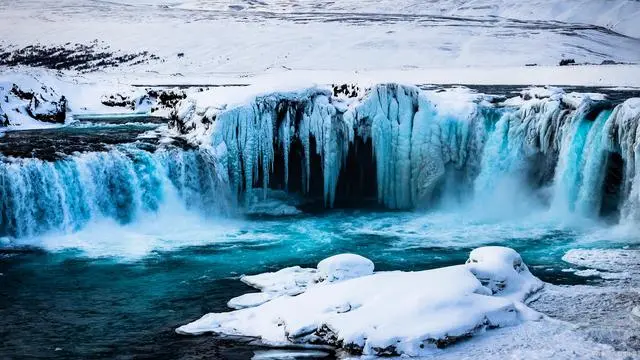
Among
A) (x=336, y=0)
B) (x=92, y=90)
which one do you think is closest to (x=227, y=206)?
(x=92, y=90)

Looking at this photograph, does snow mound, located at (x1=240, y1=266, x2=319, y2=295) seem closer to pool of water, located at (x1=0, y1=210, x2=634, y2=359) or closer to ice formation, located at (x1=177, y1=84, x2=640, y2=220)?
pool of water, located at (x1=0, y1=210, x2=634, y2=359)

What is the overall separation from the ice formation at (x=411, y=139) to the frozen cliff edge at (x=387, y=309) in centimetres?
828

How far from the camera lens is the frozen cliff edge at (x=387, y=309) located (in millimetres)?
10188

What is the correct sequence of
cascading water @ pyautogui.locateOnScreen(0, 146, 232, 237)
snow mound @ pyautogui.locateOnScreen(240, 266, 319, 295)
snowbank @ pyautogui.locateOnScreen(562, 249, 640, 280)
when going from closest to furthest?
snow mound @ pyautogui.locateOnScreen(240, 266, 319, 295) → snowbank @ pyautogui.locateOnScreen(562, 249, 640, 280) → cascading water @ pyautogui.locateOnScreen(0, 146, 232, 237)

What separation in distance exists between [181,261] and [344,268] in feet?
15.1

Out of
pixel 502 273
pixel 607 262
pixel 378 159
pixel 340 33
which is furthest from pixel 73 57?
pixel 502 273

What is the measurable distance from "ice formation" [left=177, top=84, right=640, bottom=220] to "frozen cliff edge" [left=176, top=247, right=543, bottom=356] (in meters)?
8.28

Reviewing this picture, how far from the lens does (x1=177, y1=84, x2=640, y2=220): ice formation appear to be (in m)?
20.6

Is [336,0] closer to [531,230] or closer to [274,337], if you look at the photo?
[531,230]

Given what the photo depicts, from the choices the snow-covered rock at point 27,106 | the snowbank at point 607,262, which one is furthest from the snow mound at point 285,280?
the snow-covered rock at point 27,106

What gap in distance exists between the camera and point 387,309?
10641 mm

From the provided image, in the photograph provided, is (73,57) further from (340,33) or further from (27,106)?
(27,106)

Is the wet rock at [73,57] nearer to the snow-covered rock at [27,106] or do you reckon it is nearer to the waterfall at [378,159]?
the snow-covered rock at [27,106]

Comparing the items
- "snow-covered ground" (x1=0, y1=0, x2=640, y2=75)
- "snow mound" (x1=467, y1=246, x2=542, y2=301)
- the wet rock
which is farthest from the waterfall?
the wet rock
